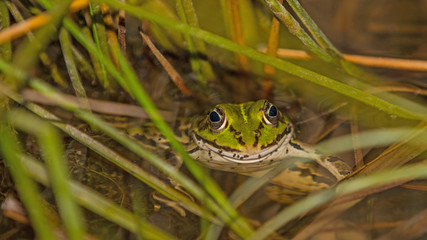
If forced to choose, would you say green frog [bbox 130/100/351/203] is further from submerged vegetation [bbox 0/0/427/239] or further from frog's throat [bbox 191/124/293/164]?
submerged vegetation [bbox 0/0/427/239]

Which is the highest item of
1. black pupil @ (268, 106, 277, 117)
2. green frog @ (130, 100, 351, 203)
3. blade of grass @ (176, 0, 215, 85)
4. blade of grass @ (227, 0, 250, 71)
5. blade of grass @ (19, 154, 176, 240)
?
blade of grass @ (227, 0, 250, 71)

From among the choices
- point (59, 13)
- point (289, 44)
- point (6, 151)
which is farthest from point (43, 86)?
point (289, 44)

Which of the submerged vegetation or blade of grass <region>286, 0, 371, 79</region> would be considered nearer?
the submerged vegetation

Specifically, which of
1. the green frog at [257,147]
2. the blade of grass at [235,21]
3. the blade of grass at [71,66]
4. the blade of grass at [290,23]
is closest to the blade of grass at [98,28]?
the blade of grass at [71,66]

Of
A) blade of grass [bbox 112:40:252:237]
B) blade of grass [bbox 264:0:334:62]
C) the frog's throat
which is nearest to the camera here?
blade of grass [bbox 112:40:252:237]

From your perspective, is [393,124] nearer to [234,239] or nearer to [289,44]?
[289,44]

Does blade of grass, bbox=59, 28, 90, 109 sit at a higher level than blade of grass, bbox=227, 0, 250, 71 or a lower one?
lower

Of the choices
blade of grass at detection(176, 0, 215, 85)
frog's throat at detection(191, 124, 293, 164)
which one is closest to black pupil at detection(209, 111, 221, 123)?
frog's throat at detection(191, 124, 293, 164)
